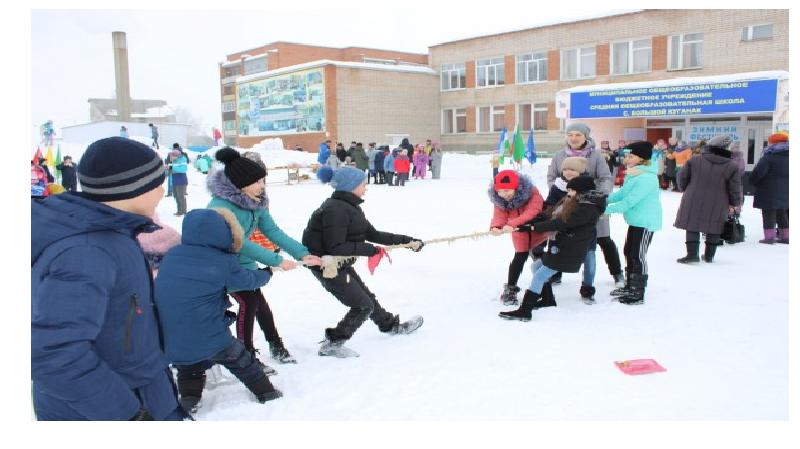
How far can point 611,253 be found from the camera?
249 inches

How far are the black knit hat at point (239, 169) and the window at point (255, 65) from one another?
182 feet

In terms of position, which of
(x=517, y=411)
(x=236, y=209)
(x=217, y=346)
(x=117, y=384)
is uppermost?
(x=236, y=209)

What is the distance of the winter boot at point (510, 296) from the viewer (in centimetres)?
580

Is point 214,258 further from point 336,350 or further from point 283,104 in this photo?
point 283,104

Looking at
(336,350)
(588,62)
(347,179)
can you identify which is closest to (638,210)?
(347,179)

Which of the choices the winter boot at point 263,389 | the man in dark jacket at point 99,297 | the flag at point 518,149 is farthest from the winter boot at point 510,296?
the flag at point 518,149

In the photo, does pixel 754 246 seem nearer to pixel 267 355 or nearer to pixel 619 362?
pixel 619 362

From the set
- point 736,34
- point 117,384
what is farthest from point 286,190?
point 736,34

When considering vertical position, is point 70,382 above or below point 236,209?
below

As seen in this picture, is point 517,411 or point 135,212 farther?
point 517,411

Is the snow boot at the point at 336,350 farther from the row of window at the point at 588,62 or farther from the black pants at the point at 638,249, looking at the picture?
the row of window at the point at 588,62

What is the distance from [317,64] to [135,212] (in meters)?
33.8

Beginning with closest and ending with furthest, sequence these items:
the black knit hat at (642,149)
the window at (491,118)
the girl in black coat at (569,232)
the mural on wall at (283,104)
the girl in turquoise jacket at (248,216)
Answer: the girl in turquoise jacket at (248,216) < the girl in black coat at (569,232) < the black knit hat at (642,149) < the mural on wall at (283,104) < the window at (491,118)

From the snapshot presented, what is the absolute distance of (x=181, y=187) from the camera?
1323 centimetres
